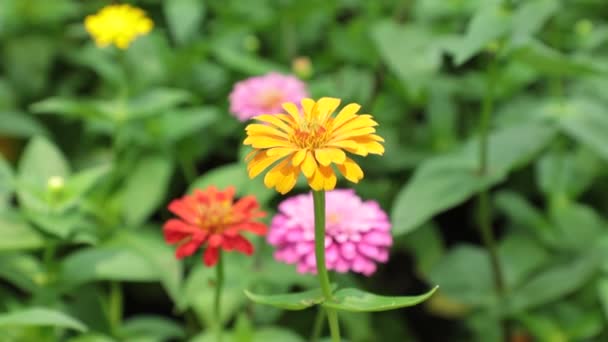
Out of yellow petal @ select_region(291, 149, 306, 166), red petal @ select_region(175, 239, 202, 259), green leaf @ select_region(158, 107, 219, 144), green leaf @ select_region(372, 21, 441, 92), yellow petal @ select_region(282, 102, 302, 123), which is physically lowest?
yellow petal @ select_region(291, 149, 306, 166)

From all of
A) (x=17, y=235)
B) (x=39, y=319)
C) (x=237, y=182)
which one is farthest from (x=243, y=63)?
(x=39, y=319)

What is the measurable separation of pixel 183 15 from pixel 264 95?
34 cm

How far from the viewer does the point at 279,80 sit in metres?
1.19

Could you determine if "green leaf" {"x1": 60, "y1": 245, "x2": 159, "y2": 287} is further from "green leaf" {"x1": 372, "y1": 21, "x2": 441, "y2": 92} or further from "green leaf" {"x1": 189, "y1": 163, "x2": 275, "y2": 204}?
"green leaf" {"x1": 372, "y1": 21, "x2": 441, "y2": 92}

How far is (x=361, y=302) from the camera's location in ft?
2.25

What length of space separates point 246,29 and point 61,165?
513 mm

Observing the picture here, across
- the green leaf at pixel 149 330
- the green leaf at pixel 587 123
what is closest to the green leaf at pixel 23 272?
the green leaf at pixel 149 330

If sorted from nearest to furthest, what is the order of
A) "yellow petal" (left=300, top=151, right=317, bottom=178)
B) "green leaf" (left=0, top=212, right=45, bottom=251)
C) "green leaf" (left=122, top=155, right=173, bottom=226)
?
"yellow petal" (left=300, top=151, right=317, bottom=178) < "green leaf" (left=0, top=212, right=45, bottom=251) < "green leaf" (left=122, top=155, right=173, bottom=226)

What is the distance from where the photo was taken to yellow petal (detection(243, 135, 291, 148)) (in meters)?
0.63

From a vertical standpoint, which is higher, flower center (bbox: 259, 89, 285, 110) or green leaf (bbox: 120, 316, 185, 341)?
flower center (bbox: 259, 89, 285, 110)

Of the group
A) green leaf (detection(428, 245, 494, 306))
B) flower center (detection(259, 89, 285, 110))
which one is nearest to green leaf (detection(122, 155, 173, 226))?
flower center (detection(259, 89, 285, 110))

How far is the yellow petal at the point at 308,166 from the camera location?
612 mm

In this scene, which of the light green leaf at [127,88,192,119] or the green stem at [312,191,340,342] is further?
the light green leaf at [127,88,192,119]

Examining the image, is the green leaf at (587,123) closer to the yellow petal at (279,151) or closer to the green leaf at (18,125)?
the yellow petal at (279,151)
